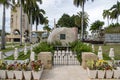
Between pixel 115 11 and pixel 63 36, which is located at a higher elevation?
pixel 115 11

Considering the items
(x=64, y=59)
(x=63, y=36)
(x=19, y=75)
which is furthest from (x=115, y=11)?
(x=19, y=75)

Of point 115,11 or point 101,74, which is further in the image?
point 115,11

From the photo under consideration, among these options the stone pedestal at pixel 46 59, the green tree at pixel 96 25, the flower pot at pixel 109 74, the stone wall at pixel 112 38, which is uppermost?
the green tree at pixel 96 25

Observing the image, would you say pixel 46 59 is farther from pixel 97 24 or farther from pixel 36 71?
pixel 97 24

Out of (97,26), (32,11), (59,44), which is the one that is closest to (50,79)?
(59,44)

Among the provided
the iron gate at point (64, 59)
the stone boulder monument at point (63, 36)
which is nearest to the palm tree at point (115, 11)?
the stone boulder monument at point (63, 36)

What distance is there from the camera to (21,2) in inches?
2044

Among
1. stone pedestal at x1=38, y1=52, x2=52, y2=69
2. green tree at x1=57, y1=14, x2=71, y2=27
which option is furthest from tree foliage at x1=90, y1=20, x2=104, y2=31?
stone pedestal at x1=38, y1=52, x2=52, y2=69

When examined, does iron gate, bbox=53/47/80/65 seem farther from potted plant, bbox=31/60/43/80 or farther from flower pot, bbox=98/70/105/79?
flower pot, bbox=98/70/105/79

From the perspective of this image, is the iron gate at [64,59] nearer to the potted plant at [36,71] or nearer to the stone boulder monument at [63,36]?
the potted plant at [36,71]

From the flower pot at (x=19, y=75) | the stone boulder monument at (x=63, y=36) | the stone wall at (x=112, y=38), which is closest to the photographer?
the flower pot at (x=19, y=75)

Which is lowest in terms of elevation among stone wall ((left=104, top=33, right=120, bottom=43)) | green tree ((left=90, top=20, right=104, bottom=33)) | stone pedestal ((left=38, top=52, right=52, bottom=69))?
stone pedestal ((left=38, top=52, right=52, bottom=69))

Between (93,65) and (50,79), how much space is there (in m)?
1.86

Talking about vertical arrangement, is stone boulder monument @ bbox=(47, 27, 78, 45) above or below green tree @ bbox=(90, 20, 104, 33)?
below
